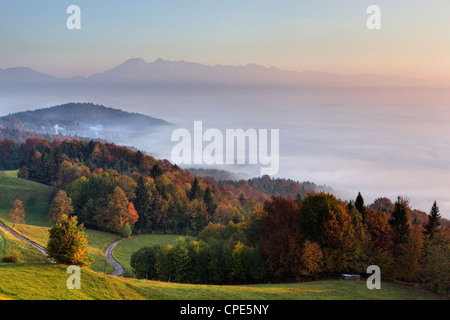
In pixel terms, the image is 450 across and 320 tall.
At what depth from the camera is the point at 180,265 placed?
4903cm

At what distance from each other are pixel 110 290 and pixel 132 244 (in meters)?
57.5

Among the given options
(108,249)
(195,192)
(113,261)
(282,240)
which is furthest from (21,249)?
(195,192)

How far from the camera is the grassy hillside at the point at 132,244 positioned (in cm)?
6612

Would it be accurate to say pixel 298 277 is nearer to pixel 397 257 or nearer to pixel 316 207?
pixel 316 207

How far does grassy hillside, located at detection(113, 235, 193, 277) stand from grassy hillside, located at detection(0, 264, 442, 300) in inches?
1137

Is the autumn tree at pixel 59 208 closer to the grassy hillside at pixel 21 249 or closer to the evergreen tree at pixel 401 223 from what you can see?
the grassy hillside at pixel 21 249

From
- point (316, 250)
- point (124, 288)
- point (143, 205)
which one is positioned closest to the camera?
point (124, 288)

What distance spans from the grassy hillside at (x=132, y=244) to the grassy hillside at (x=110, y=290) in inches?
1137

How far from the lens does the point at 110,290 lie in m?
25.6

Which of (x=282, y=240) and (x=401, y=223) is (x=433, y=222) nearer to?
(x=401, y=223)

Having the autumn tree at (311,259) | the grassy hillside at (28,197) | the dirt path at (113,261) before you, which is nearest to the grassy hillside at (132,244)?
the dirt path at (113,261)
